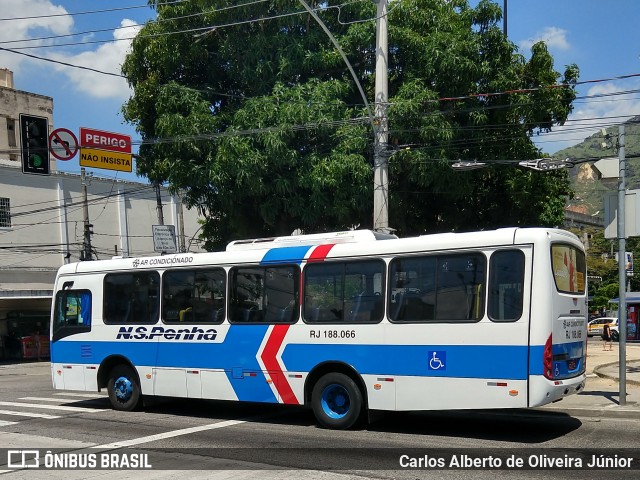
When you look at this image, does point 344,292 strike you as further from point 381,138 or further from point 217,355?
point 381,138

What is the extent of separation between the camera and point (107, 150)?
20.5 meters

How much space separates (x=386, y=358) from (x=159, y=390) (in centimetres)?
508

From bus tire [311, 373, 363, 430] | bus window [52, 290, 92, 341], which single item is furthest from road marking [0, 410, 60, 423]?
bus tire [311, 373, 363, 430]

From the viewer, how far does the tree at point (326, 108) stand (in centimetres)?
1839

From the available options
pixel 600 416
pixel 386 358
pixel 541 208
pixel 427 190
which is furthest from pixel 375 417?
pixel 541 208

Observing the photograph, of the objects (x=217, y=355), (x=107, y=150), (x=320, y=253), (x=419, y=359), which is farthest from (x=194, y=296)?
(x=107, y=150)

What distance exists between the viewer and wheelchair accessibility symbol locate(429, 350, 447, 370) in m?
10.5

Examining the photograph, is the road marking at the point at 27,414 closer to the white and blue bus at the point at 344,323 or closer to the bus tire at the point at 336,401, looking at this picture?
the white and blue bus at the point at 344,323

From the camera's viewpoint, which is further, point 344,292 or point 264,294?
point 264,294

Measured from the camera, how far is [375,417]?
11.7m

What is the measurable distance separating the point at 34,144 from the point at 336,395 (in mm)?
10147

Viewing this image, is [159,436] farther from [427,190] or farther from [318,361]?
[427,190]

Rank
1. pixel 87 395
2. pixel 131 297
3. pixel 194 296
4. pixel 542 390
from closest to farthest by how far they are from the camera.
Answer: pixel 542 390 → pixel 194 296 → pixel 131 297 → pixel 87 395

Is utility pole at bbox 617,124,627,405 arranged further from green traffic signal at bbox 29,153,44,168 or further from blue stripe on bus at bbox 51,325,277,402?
green traffic signal at bbox 29,153,44,168
